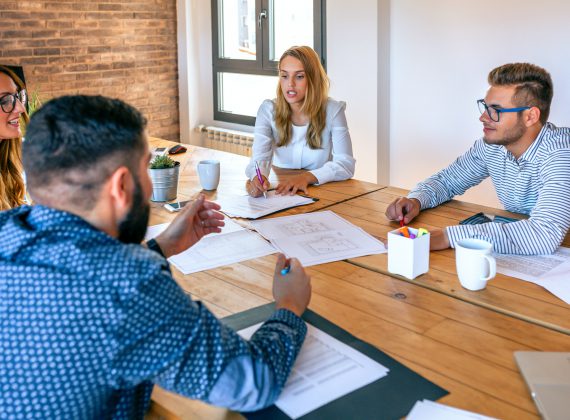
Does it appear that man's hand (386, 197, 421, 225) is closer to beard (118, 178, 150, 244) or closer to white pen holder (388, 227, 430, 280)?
white pen holder (388, 227, 430, 280)

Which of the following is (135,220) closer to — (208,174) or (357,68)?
(208,174)

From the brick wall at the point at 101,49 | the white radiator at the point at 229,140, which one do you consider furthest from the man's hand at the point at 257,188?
the brick wall at the point at 101,49

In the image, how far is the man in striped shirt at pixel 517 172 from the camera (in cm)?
171

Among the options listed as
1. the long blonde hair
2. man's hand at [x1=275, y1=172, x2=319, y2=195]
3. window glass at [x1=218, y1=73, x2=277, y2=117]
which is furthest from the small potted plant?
window glass at [x1=218, y1=73, x2=277, y2=117]

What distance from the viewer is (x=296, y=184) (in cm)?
236

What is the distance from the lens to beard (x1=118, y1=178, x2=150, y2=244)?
1.00 meters

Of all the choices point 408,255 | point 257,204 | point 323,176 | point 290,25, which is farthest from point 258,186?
point 290,25

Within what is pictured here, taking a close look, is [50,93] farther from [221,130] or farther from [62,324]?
[62,324]

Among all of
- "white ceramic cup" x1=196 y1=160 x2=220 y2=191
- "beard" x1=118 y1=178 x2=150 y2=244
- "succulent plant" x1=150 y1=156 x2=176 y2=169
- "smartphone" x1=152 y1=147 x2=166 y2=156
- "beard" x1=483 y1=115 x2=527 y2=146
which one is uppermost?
"beard" x1=483 y1=115 x2=527 y2=146

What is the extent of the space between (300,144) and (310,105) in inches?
7.0

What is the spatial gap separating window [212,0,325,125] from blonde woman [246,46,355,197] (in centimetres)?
153

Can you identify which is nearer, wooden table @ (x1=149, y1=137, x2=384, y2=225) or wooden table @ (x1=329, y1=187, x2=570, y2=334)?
wooden table @ (x1=329, y1=187, x2=570, y2=334)

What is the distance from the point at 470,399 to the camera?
3.45ft

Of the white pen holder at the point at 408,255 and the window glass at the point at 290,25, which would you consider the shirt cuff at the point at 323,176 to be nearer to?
the white pen holder at the point at 408,255
